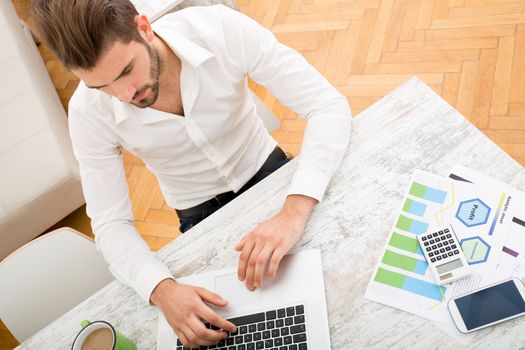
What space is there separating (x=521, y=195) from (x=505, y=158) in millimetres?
96

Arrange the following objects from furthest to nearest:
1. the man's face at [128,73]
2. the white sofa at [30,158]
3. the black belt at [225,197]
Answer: the white sofa at [30,158] → the black belt at [225,197] → the man's face at [128,73]

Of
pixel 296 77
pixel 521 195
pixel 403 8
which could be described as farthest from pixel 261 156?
pixel 403 8

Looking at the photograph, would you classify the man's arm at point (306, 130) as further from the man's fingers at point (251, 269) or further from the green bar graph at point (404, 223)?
the green bar graph at point (404, 223)

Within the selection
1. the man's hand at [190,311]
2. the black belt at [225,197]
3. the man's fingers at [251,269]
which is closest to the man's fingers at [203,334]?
the man's hand at [190,311]

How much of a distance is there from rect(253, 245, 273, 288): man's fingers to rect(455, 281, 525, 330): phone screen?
0.38 m

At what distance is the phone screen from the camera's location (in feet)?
2.83

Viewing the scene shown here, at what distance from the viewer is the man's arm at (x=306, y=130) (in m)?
1.02

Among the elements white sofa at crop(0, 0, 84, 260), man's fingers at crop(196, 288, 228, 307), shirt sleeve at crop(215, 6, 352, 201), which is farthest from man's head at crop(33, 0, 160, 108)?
white sofa at crop(0, 0, 84, 260)

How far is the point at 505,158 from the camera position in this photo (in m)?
1.03

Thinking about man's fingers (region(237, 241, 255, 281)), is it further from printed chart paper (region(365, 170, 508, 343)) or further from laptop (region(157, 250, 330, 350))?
printed chart paper (region(365, 170, 508, 343))

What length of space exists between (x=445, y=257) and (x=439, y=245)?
0.10 feet

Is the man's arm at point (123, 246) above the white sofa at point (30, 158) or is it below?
above

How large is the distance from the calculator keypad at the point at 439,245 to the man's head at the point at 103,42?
0.74 m

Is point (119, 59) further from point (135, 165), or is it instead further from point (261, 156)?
point (135, 165)
